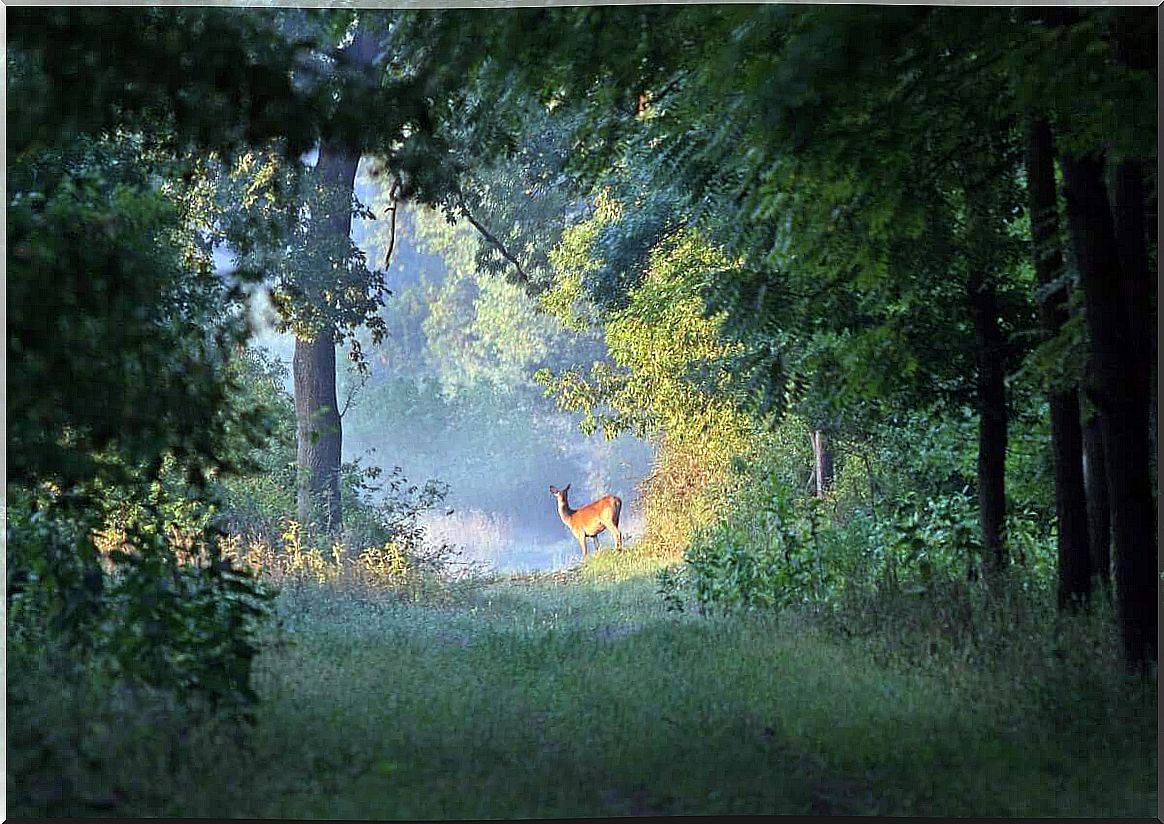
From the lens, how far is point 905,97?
19.0 ft

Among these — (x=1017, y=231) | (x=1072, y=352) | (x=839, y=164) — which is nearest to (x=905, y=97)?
(x=839, y=164)

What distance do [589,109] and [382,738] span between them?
119 inches

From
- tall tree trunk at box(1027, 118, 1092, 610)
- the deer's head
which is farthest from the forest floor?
the deer's head

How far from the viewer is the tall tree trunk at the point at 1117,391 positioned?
235 inches

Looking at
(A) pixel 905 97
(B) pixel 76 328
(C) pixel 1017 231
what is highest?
(C) pixel 1017 231

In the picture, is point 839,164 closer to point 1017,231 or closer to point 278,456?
point 1017,231

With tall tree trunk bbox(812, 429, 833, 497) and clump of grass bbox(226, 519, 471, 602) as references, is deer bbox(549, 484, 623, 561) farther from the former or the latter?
clump of grass bbox(226, 519, 471, 602)

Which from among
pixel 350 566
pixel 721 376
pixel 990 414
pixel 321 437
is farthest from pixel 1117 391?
pixel 321 437

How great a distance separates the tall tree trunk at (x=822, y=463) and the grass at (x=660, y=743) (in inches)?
214

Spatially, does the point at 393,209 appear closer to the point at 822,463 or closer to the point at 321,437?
the point at 321,437

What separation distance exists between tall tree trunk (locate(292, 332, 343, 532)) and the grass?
5267 millimetres

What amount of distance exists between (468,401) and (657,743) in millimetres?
12540

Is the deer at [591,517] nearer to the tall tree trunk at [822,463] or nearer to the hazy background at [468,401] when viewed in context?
the hazy background at [468,401]

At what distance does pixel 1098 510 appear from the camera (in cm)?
743
